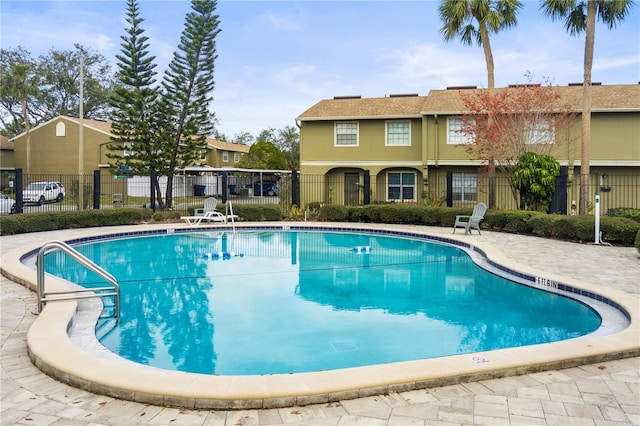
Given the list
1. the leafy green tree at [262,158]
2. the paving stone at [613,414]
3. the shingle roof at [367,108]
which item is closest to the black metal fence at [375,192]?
the shingle roof at [367,108]

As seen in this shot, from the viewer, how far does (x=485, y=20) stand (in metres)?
19.2

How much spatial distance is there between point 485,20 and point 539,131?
187 inches

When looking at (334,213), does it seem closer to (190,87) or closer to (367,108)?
(367,108)

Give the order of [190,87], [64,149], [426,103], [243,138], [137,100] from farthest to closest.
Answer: [243,138]
[64,149]
[426,103]
[190,87]
[137,100]

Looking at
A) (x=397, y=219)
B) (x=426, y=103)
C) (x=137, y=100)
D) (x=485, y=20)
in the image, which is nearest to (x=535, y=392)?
(x=397, y=219)

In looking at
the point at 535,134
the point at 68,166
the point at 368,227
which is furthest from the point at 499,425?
the point at 68,166

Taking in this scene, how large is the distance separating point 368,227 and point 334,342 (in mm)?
11309

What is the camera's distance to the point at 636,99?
20703 millimetres

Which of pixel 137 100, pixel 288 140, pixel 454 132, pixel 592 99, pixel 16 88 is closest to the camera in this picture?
pixel 137 100

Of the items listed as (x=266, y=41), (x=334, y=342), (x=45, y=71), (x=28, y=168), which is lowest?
(x=334, y=342)

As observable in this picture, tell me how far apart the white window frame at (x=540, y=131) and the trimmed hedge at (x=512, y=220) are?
3949 millimetres

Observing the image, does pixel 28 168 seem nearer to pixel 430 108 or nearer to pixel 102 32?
pixel 102 32

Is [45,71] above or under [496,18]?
above

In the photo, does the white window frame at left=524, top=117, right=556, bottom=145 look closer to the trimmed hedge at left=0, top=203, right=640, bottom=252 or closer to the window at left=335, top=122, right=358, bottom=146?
the trimmed hedge at left=0, top=203, right=640, bottom=252
